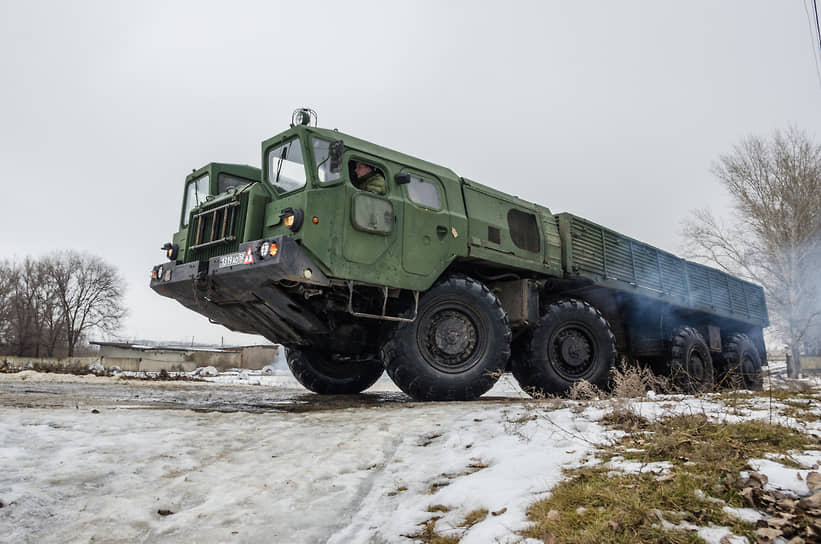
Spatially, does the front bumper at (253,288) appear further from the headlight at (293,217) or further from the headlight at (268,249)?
A: the headlight at (293,217)

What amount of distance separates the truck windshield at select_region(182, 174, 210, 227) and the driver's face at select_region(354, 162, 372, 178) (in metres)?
2.46

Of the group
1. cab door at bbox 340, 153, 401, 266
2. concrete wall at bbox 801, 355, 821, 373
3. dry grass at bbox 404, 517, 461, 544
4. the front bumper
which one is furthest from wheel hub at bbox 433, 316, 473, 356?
concrete wall at bbox 801, 355, 821, 373

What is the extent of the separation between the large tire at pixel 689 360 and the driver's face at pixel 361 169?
6861 millimetres

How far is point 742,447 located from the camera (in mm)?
2570

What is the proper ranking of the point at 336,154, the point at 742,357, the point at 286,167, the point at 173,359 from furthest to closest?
the point at 173,359 < the point at 742,357 < the point at 286,167 < the point at 336,154

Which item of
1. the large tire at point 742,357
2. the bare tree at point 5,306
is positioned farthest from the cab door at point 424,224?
the bare tree at point 5,306

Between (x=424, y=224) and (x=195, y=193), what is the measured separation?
3480 mm

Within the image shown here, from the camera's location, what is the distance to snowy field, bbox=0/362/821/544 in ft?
7.72

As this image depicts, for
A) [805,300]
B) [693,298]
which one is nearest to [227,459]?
[693,298]

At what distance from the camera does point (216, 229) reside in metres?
6.41

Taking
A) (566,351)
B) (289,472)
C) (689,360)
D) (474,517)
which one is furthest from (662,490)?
(689,360)

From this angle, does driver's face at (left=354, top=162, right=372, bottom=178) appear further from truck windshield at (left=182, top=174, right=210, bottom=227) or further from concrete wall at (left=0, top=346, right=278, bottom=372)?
concrete wall at (left=0, top=346, right=278, bottom=372)

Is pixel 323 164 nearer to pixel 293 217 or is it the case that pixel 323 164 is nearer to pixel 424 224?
pixel 293 217

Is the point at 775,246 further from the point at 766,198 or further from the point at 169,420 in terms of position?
the point at 169,420
